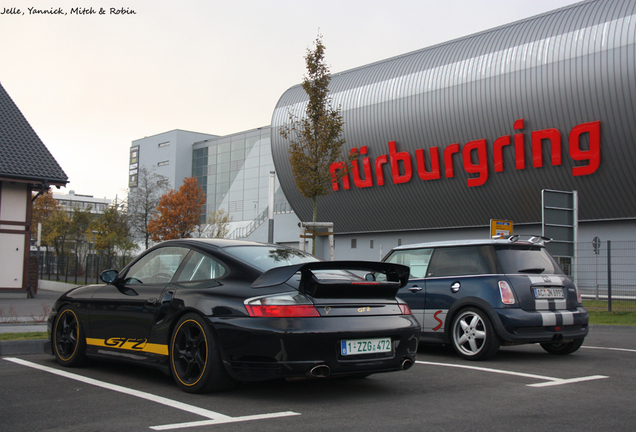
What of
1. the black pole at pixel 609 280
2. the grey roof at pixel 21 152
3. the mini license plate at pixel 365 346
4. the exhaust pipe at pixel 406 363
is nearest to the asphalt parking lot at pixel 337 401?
the exhaust pipe at pixel 406 363

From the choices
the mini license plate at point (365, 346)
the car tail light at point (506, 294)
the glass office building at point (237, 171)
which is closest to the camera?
the mini license plate at point (365, 346)

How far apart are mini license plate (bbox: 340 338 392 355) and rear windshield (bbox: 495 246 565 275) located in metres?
3.10

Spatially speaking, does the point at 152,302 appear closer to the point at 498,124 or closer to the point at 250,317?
the point at 250,317

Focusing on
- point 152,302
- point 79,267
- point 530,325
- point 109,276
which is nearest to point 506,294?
point 530,325

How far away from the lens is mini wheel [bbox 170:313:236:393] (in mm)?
5102

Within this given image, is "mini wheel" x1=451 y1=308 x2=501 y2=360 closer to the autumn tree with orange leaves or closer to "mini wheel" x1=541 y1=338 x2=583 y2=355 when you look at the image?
"mini wheel" x1=541 y1=338 x2=583 y2=355

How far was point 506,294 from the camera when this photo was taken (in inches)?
301

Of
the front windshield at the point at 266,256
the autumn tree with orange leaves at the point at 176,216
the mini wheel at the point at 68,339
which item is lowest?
the mini wheel at the point at 68,339

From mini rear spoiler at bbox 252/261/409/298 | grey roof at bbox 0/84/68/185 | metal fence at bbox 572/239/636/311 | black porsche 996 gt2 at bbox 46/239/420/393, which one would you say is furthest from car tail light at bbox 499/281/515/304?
grey roof at bbox 0/84/68/185

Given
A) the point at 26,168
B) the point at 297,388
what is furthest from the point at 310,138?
the point at 297,388

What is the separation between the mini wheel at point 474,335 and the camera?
7656 mm

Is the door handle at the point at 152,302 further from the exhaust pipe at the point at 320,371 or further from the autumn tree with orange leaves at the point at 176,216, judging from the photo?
the autumn tree with orange leaves at the point at 176,216

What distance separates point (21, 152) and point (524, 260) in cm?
1995

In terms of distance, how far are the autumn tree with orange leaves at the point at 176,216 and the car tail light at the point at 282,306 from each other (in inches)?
1623
